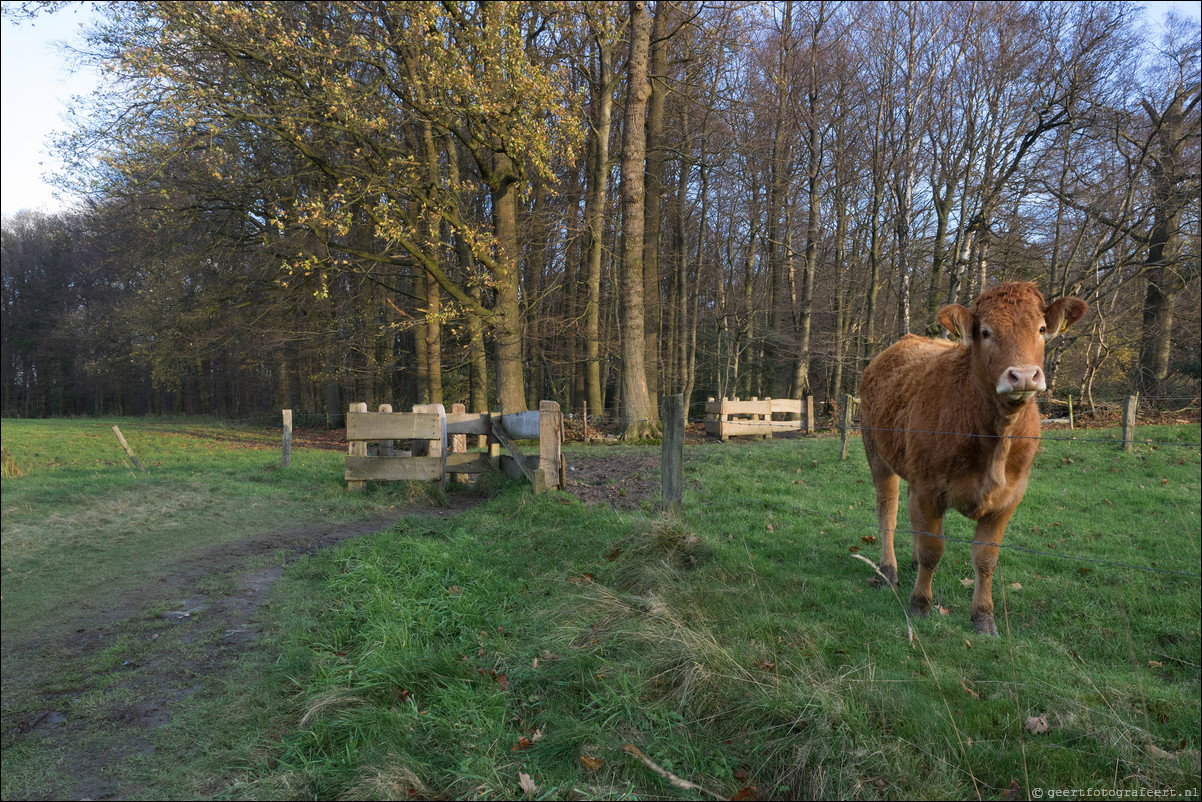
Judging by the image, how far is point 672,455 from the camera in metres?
5.60

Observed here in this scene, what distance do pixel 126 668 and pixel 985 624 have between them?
523 centimetres

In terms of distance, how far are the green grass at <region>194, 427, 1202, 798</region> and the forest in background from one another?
5992 mm

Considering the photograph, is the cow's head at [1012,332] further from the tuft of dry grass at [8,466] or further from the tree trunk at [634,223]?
the tree trunk at [634,223]

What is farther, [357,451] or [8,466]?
[357,451]

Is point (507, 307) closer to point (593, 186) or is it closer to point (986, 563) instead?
point (593, 186)

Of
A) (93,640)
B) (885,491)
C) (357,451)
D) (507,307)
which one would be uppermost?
(507,307)

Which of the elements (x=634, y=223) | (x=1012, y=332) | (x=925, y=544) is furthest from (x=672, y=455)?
(x=634, y=223)

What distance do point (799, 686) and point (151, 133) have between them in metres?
15.1

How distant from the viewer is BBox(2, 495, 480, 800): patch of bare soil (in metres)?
2.53

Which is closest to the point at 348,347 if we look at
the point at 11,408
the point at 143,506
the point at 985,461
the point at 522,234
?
the point at 522,234

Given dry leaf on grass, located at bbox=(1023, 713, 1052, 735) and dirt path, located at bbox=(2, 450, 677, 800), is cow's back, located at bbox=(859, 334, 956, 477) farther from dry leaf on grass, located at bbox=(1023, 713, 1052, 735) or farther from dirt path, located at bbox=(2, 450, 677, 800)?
dirt path, located at bbox=(2, 450, 677, 800)

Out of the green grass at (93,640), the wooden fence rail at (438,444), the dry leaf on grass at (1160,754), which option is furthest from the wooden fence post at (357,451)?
the dry leaf on grass at (1160,754)

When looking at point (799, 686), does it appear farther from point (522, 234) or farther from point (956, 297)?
point (956, 297)

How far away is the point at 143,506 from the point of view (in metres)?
5.33
